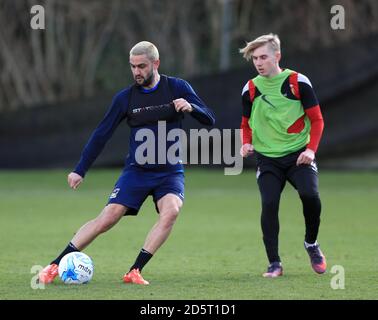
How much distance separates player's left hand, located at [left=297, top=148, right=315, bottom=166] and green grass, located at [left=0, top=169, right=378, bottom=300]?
830mm

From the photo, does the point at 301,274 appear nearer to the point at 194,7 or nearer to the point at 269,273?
the point at 269,273

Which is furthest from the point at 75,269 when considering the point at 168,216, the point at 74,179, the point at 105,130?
the point at 105,130

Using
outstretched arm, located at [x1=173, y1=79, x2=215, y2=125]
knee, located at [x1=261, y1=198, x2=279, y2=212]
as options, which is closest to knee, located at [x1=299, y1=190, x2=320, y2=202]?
knee, located at [x1=261, y1=198, x2=279, y2=212]

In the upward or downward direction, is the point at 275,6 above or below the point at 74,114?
above

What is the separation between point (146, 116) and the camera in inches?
292

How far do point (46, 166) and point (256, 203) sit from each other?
5372 mm

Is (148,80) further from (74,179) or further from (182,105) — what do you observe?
(74,179)

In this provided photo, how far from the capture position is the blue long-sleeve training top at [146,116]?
7398 mm

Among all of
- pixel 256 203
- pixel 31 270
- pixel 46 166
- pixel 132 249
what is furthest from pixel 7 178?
pixel 31 270

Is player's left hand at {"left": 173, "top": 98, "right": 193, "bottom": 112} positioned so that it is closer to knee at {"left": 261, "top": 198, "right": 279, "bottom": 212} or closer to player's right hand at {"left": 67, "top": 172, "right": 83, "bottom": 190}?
player's right hand at {"left": 67, "top": 172, "right": 83, "bottom": 190}

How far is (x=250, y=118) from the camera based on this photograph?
784cm

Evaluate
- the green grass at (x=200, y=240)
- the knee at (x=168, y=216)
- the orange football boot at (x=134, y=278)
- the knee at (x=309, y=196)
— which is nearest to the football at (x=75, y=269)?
the green grass at (x=200, y=240)

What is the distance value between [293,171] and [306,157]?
0.20 metres

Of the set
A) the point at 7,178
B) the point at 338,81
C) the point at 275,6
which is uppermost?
the point at 275,6
